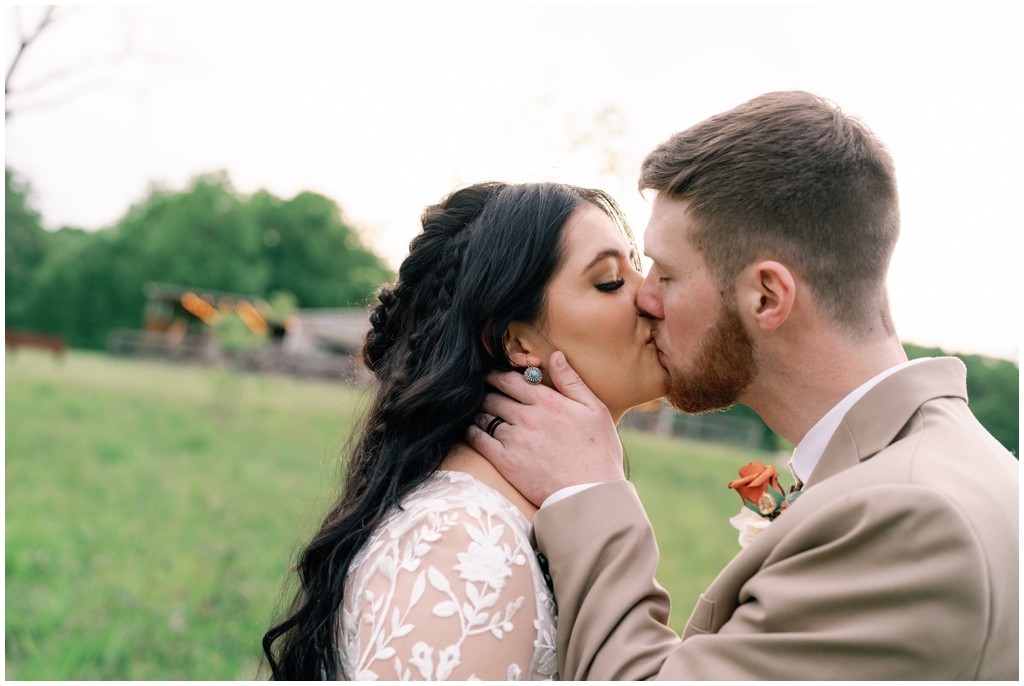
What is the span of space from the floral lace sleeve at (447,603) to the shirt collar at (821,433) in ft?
2.95

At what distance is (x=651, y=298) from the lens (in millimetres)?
2693

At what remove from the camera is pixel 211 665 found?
6230 millimetres

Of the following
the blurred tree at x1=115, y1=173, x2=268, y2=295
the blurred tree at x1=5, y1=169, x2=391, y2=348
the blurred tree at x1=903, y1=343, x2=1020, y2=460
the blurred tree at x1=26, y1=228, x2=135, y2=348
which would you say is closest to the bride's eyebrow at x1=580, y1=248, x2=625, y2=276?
the blurred tree at x1=903, y1=343, x2=1020, y2=460

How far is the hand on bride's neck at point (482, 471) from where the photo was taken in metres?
2.55

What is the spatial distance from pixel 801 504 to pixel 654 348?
0.99 metres

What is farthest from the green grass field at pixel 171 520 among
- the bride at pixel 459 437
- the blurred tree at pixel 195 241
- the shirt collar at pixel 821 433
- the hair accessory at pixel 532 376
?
the blurred tree at pixel 195 241

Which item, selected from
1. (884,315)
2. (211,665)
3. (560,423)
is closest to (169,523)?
(211,665)

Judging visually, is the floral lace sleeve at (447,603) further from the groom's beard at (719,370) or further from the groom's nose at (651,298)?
the groom's nose at (651,298)

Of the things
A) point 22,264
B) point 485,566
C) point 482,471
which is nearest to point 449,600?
point 485,566

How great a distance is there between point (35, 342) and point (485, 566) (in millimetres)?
33896

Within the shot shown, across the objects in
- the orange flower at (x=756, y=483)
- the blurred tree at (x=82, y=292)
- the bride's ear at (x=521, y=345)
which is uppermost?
the bride's ear at (x=521, y=345)

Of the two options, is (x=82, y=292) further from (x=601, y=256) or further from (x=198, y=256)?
(x=601, y=256)

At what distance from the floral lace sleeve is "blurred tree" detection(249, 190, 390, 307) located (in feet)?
190

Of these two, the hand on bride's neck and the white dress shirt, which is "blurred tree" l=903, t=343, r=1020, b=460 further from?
the hand on bride's neck
